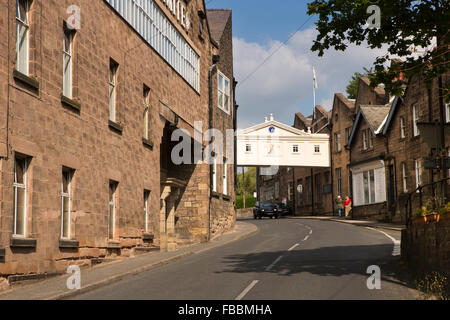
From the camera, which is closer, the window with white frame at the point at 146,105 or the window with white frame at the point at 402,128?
the window with white frame at the point at 146,105

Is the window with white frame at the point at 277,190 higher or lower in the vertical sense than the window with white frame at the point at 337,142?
lower

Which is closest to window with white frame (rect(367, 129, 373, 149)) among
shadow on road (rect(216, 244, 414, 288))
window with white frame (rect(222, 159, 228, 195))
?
window with white frame (rect(222, 159, 228, 195))

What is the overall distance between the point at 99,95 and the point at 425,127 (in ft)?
30.6

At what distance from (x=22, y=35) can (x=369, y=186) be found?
35237 mm

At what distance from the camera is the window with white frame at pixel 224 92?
116 ft

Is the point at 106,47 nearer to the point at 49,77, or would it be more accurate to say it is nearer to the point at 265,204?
the point at 49,77

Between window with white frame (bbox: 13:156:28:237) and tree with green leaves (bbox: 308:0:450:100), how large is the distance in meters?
7.05

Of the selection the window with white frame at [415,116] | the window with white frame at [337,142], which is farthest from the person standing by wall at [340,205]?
the window with white frame at [415,116]

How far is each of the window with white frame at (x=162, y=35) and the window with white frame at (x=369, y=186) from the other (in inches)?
771

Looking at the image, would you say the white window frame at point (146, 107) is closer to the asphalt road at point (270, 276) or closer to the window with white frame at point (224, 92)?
the asphalt road at point (270, 276)

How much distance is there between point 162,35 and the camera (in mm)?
24969

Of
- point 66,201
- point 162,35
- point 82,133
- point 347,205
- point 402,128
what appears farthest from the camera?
point 347,205

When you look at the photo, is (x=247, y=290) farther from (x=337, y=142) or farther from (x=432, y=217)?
(x=337, y=142)

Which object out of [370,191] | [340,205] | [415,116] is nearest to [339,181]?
[340,205]
